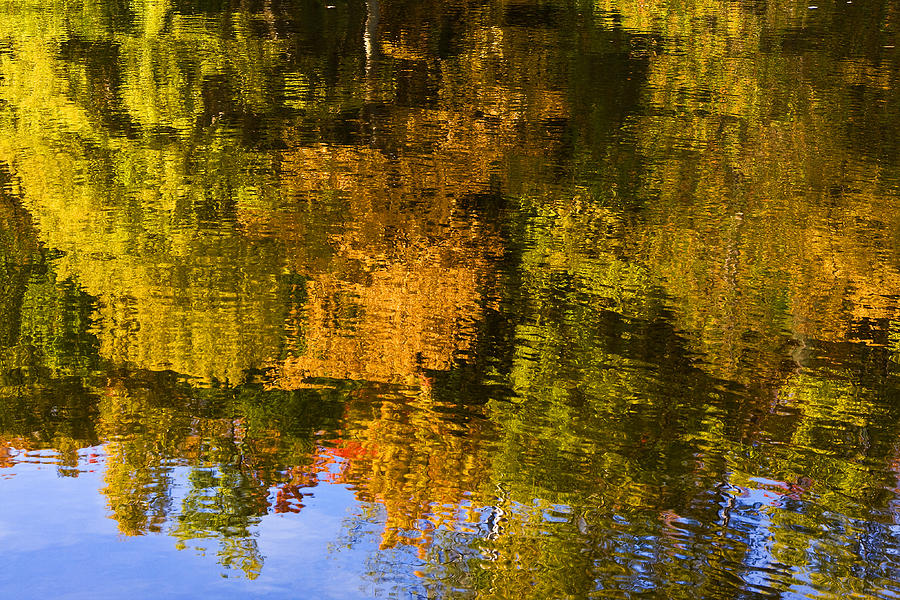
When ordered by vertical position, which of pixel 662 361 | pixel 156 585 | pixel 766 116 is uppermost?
pixel 766 116

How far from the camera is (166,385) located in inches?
200

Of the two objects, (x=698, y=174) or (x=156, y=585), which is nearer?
(x=156, y=585)

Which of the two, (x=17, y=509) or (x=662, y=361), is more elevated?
(x=662, y=361)

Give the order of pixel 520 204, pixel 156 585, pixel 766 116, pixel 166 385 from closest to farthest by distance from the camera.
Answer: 1. pixel 156 585
2. pixel 166 385
3. pixel 520 204
4. pixel 766 116

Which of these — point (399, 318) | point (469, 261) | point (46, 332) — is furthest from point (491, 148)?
point (46, 332)

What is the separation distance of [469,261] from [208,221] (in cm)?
212

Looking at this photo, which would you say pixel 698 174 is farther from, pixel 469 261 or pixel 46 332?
pixel 46 332

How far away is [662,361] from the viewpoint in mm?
5328

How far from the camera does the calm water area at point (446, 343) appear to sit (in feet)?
12.3

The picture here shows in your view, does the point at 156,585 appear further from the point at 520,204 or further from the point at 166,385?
the point at 520,204

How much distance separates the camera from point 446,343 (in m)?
5.47

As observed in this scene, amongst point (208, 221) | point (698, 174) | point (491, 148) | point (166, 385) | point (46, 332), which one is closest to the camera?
point (166, 385)

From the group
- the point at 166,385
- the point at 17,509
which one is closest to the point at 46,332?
the point at 166,385

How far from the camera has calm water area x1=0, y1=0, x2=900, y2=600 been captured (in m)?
3.75
